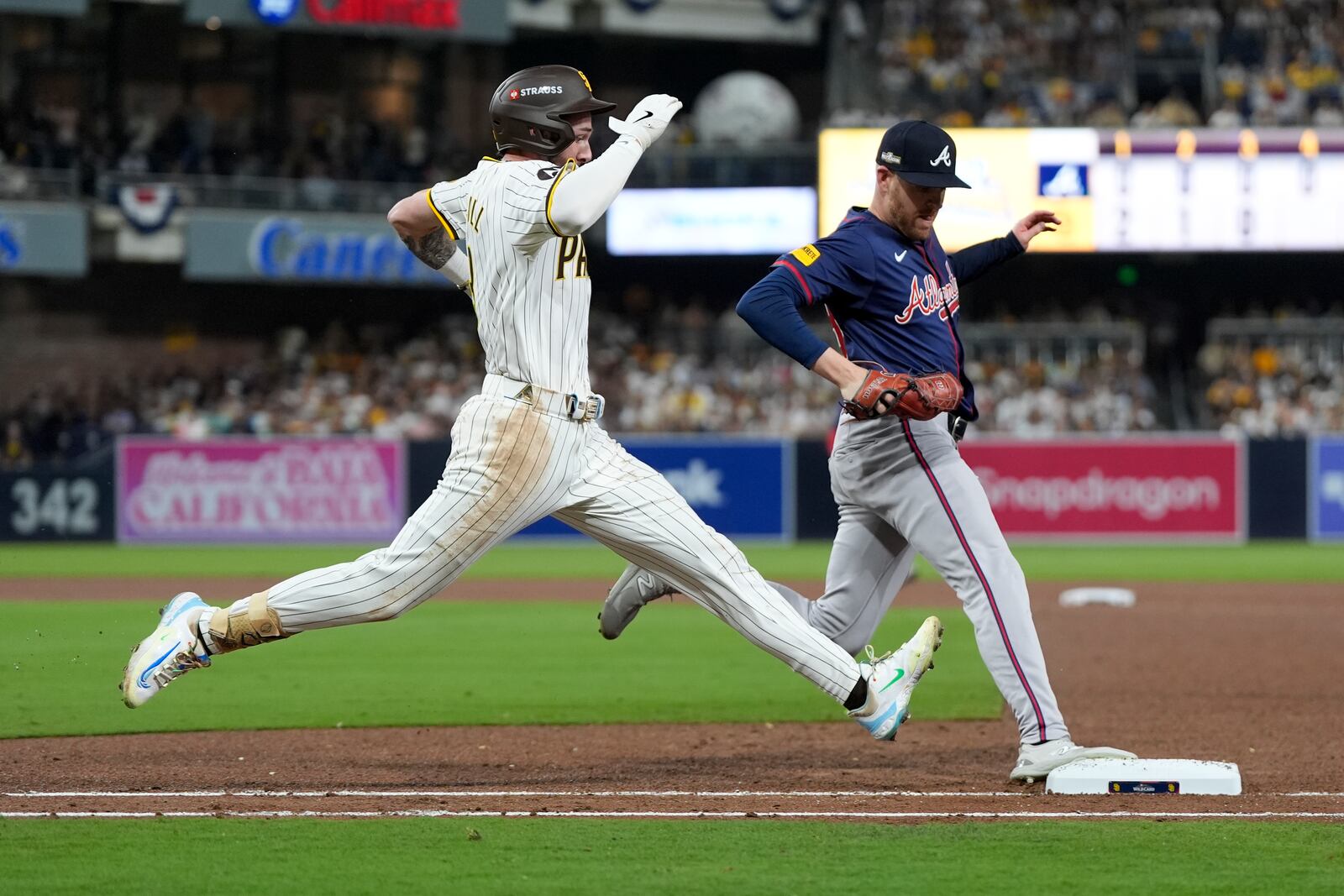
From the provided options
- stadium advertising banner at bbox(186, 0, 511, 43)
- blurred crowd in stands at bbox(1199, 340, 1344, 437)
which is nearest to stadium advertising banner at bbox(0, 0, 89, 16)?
stadium advertising banner at bbox(186, 0, 511, 43)

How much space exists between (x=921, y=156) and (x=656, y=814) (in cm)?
224

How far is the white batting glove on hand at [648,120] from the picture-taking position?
17.5 feet

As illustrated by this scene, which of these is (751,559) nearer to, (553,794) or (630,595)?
(630,595)

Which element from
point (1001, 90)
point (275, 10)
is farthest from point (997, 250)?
point (1001, 90)

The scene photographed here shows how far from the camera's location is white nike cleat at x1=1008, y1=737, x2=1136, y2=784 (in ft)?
18.3

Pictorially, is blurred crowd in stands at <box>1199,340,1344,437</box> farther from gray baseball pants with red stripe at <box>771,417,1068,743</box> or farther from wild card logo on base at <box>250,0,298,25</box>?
gray baseball pants with red stripe at <box>771,417,1068,743</box>

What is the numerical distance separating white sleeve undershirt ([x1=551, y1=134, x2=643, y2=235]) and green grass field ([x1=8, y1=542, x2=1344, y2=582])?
37.9 ft

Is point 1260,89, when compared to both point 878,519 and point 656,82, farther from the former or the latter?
point 878,519

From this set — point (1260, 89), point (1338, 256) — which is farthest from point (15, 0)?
point (1338, 256)

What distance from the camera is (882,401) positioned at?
212 inches

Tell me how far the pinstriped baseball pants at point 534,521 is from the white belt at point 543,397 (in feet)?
0.06

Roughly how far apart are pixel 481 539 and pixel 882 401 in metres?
1.31

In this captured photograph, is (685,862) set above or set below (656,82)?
below

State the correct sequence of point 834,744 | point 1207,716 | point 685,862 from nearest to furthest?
1. point 685,862
2. point 834,744
3. point 1207,716
